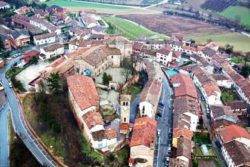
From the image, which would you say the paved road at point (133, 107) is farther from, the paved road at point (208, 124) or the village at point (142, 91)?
the paved road at point (208, 124)

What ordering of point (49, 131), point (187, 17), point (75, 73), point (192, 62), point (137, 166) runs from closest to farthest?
1. point (137, 166)
2. point (49, 131)
3. point (75, 73)
4. point (192, 62)
5. point (187, 17)

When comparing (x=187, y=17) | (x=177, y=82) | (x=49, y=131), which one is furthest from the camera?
(x=187, y=17)

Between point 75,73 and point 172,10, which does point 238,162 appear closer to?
point 75,73

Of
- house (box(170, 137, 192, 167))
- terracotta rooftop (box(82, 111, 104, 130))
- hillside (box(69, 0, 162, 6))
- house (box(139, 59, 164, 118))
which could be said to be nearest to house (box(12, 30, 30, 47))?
house (box(139, 59, 164, 118))

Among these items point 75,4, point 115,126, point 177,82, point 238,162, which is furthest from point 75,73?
point 75,4

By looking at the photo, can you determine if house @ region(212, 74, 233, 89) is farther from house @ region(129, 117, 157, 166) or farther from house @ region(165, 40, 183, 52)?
house @ region(129, 117, 157, 166)

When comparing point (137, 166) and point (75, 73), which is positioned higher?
point (75, 73)
